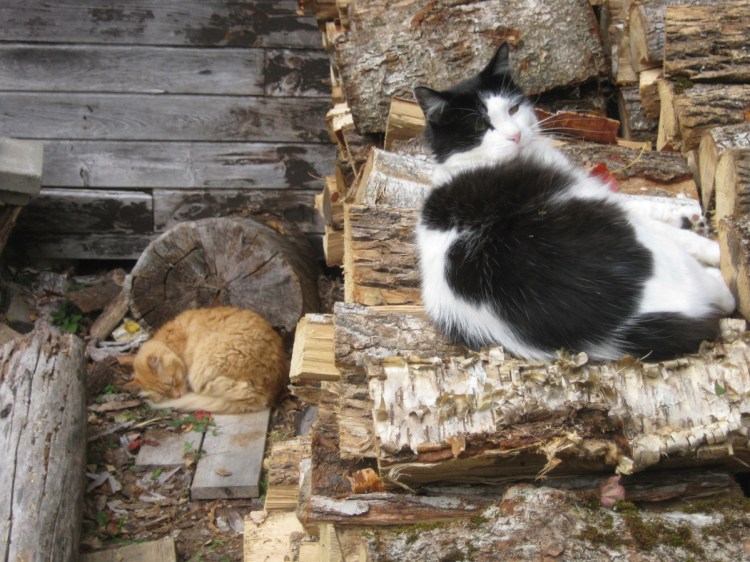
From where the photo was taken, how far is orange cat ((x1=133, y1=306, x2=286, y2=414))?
198 inches

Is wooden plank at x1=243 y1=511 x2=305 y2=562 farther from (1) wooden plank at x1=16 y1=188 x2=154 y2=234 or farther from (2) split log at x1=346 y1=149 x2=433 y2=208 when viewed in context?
(1) wooden plank at x1=16 y1=188 x2=154 y2=234

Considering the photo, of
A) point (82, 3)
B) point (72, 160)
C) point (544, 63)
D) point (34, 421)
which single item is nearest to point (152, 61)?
point (82, 3)

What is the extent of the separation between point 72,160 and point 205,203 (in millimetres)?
1126

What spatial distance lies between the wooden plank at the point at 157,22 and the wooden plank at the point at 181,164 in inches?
30.8

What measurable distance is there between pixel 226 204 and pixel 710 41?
403cm

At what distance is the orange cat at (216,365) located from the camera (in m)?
5.04

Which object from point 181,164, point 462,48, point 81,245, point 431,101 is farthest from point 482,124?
point 81,245

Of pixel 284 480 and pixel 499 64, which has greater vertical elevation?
pixel 499 64

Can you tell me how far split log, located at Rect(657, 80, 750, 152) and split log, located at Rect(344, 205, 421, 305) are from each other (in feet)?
3.86

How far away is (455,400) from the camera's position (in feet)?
5.69

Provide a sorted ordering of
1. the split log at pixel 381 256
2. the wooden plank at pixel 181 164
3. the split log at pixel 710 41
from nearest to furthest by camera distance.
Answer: the split log at pixel 381 256 → the split log at pixel 710 41 → the wooden plank at pixel 181 164

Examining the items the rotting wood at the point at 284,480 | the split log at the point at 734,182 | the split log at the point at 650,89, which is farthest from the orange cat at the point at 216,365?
the split log at the point at 734,182

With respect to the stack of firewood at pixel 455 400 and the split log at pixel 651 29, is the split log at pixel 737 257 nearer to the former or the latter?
the stack of firewood at pixel 455 400

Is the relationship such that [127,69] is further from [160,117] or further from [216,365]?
[216,365]
